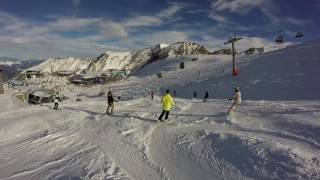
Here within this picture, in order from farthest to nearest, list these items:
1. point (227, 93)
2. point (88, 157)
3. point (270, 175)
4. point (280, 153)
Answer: point (227, 93) < point (88, 157) < point (280, 153) < point (270, 175)

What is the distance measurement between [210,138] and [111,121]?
7272 millimetres

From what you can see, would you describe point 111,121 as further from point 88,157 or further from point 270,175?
point 270,175

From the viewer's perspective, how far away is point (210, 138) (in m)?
14.0

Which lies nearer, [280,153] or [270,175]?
[270,175]

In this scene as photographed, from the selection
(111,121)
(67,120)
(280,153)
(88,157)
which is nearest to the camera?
(280,153)

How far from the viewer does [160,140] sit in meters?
14.7

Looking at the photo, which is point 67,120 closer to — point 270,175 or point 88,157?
point 88,157

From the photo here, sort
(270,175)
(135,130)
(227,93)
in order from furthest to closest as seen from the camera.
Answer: (227,93) → (135,130) → (270,175)

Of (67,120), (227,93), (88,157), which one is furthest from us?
(227,93)

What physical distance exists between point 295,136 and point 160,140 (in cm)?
526

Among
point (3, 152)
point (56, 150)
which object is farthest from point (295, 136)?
point (3, 152)

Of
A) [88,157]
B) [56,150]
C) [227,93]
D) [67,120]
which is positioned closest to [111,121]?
[67,120]

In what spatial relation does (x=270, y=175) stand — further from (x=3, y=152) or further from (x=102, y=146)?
(x=3, y=152)

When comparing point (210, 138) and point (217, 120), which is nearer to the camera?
point (210, 138)
